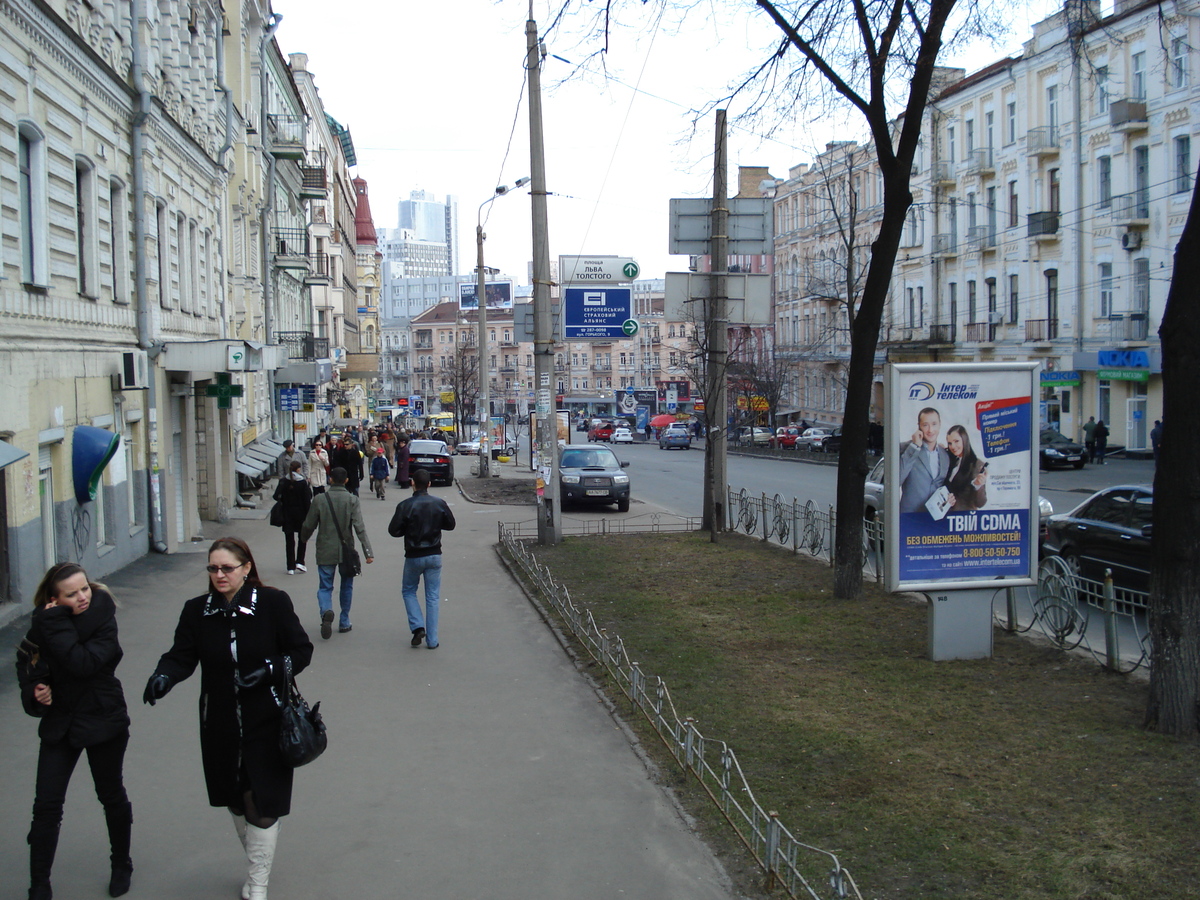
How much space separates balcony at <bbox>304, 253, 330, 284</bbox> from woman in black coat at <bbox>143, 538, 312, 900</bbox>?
128 feet

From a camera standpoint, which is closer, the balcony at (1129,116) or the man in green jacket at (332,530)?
the man in green jacket at (332,530)

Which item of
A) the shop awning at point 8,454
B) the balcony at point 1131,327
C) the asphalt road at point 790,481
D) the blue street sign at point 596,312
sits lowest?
the asphalt road at point 790,481

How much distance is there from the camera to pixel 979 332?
49.2 meters

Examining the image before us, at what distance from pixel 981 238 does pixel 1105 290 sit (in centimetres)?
899

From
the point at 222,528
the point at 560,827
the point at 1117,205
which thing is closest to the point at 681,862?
the point at 560,827

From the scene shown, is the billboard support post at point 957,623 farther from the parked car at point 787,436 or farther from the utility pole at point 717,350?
the parked car at point 787,436

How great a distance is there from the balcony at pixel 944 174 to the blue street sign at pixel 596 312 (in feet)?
113

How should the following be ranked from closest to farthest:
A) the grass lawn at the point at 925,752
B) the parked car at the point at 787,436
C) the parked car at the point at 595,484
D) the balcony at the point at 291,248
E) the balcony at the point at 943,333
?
the grass lawn at the point at 925,752, the parked car at the point at 595,484, the balcony at the point at 291,248, the balcony at the point at 943,333, the parked car at the point at 787,436

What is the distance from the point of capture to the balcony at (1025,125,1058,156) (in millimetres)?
43344

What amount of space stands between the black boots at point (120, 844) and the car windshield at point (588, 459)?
70.0ft

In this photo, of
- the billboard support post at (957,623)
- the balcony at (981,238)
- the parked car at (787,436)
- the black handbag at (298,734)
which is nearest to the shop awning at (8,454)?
the black handbag at (298,734)

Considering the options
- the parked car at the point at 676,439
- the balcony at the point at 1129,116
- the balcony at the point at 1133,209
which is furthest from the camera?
the parked car at the point at 676,439

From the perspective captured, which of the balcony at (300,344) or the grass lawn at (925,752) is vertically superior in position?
the balcony at (300,344)

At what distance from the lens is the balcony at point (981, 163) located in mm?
47938
